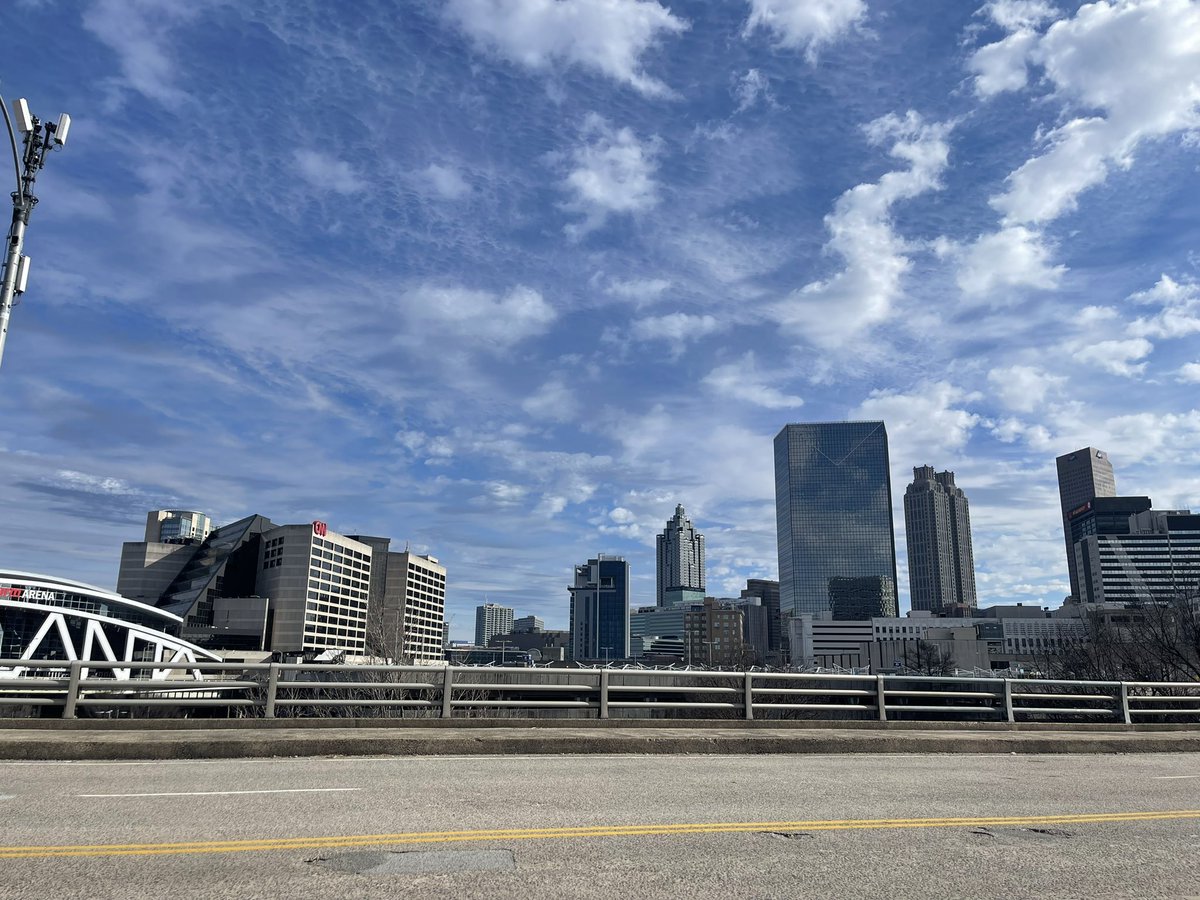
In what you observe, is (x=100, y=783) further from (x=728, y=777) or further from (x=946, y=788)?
(x=946, y=788)

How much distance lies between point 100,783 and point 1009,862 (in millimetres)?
9904

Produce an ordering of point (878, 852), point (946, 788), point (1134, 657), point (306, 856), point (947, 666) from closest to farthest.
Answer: point (306, 856) → point (878, 852) → point (946, 788) → point (1134, 657) → point (947, 666)

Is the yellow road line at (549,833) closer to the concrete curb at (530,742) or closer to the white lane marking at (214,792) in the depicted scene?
the white lane marking at (214,792)

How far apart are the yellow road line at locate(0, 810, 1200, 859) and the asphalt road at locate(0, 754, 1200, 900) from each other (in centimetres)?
4

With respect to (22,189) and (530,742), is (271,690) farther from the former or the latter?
(22,189)

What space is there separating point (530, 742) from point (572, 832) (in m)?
6.79

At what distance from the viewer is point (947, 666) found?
424 ft

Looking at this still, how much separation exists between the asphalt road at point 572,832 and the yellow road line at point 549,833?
36 mm

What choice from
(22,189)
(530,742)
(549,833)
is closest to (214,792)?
(549,833)

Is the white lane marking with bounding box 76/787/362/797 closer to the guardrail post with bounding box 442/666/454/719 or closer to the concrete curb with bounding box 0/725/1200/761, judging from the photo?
the concrete curb with bounding box 0/725/1200/761

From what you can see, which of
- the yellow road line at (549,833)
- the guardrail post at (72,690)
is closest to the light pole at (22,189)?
the guardrail post at (72,690)

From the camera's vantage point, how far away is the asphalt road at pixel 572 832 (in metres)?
6.23

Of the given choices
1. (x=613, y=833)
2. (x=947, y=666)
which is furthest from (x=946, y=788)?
(x=947, y=666)

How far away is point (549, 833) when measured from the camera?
7828 millimetres
